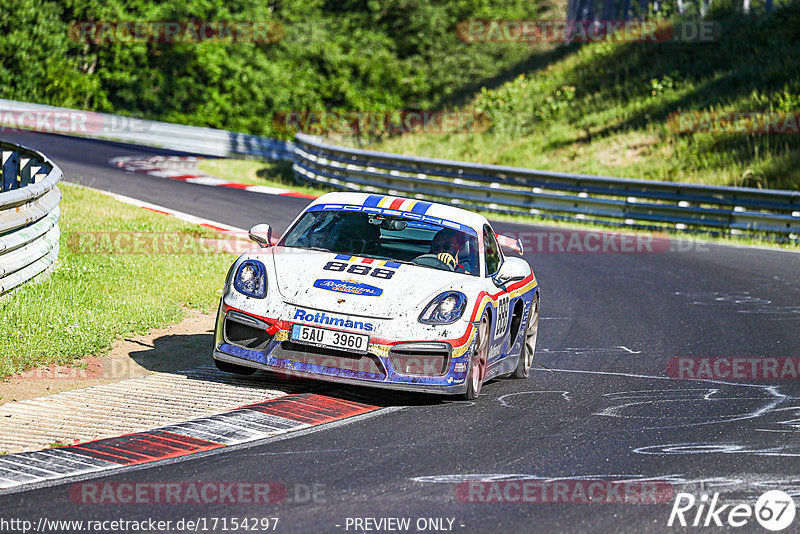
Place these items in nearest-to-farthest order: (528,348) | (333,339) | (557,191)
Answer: (333,339), (528,348), (557,191)

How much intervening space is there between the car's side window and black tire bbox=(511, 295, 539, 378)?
610mm

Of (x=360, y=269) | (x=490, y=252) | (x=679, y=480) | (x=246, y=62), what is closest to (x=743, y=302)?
(x=490, y=252)

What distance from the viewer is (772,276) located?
48.2ft

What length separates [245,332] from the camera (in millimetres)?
7188

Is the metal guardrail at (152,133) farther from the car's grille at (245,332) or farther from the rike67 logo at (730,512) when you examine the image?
the rike67 logo at (730,512)

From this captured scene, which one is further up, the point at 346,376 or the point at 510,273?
the point at 510,273

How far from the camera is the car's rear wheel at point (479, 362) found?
7.25 m

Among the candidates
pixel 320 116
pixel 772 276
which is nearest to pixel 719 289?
pixel 772 276

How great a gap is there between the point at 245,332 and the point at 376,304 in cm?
92

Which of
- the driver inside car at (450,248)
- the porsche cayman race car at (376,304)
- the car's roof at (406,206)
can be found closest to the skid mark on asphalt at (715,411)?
the porsche cayman race car at (376,304)

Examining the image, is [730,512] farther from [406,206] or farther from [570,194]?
[570,194]

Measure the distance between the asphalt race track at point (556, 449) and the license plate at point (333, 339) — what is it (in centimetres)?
46

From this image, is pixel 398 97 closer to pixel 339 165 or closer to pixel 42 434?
pixel 339 165

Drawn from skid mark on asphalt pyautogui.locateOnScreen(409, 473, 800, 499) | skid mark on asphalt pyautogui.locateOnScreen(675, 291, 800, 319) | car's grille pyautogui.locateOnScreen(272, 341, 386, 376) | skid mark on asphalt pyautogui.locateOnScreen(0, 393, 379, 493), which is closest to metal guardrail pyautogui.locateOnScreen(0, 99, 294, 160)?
skid mark on asphalt pyautogui.locateOnScreen(675, 291, 800, 319)
